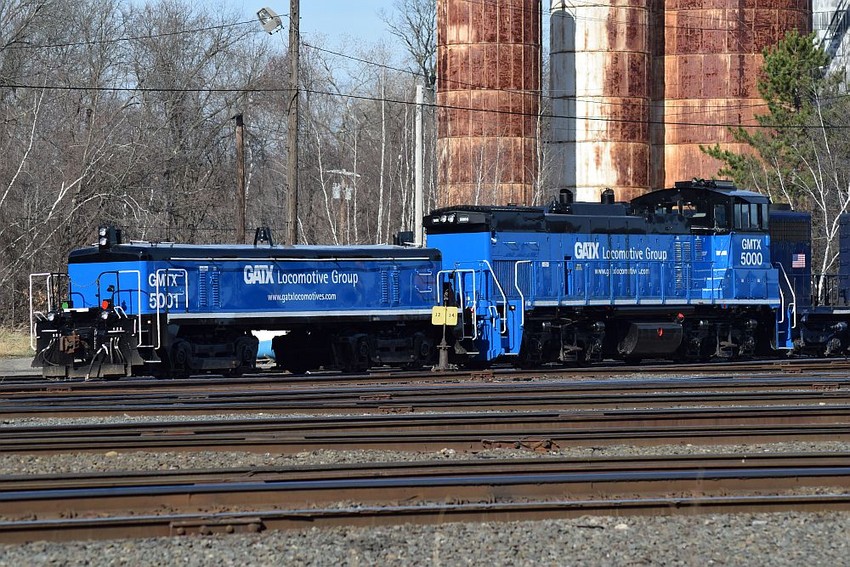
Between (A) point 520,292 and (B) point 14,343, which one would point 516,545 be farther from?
(B) point 14,343

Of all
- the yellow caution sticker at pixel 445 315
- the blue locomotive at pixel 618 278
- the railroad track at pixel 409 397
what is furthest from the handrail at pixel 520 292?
the railroad track at pixel 409 397

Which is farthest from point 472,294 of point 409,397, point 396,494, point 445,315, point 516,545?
point 516,545

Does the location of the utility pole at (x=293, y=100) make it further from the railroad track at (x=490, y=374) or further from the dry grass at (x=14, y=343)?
the dry grass at (x=14, y=343)

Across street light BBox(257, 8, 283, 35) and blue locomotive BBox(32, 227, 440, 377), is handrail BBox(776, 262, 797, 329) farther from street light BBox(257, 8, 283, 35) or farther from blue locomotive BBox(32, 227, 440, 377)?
street light BBox(257, 8, 283, 35)

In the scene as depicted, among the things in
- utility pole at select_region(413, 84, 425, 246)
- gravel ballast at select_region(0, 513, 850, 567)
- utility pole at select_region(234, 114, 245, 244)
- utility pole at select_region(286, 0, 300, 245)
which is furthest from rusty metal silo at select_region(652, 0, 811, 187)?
gravel ballast at select_region(0, 513, 850, 567)

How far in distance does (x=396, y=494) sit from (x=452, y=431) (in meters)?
3.61

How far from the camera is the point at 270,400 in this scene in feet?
53.8

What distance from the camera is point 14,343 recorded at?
97.6 feet

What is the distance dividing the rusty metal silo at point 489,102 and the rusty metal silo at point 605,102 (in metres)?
4.65

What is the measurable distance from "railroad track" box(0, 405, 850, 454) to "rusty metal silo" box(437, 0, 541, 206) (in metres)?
32.7

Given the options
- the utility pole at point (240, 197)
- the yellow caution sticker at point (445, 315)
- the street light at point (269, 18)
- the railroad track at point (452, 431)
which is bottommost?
the railroad track at point (452, 431)

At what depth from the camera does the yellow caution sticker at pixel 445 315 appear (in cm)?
2211

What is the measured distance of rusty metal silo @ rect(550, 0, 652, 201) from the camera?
51.0 meters

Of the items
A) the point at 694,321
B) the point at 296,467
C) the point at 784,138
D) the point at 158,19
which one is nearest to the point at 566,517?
the point at 296,467
